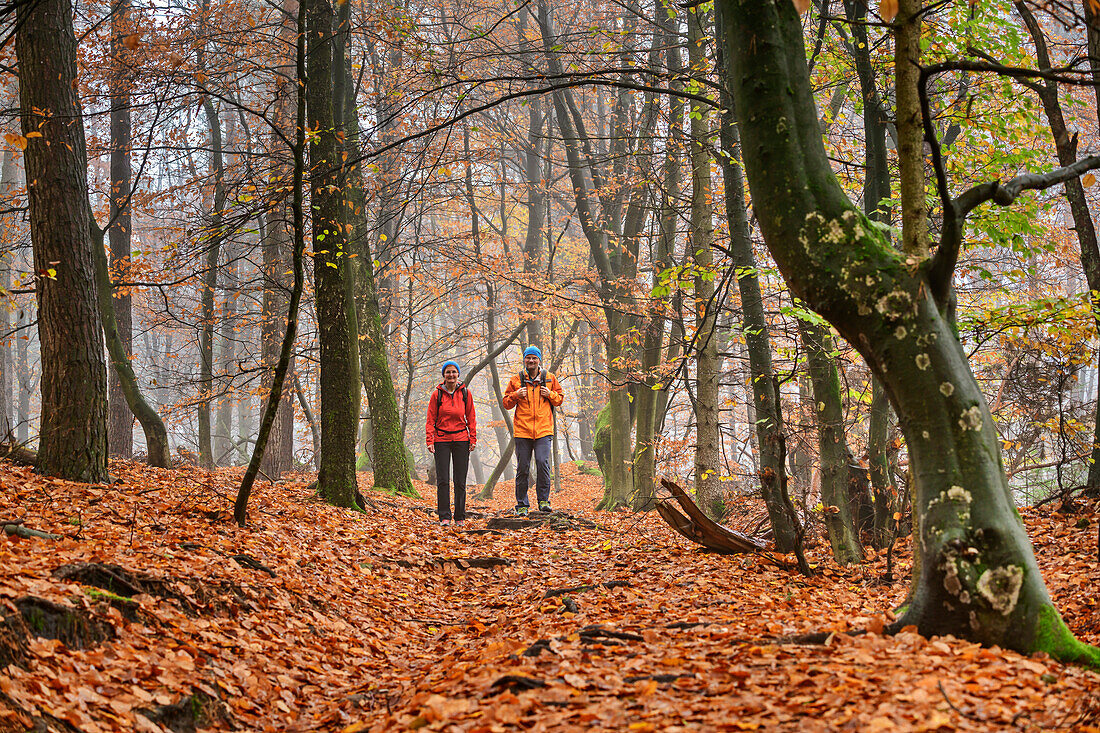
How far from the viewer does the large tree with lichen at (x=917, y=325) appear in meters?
3.36

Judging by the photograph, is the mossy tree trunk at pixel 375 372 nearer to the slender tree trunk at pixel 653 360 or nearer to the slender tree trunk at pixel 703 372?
the slender tree trunk at pixel 653 360

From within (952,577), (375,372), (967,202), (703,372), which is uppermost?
(967,202)

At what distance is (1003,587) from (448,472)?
7.72 m

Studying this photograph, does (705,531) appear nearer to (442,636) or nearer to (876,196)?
(442,636)

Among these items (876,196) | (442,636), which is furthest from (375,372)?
(876,196)

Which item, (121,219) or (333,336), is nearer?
(333,336)

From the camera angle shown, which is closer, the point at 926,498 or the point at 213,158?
the point at 926,498

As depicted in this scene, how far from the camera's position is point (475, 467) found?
3023 centimetres

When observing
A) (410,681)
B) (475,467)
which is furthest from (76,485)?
(475,467)

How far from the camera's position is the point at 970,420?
3.44 m

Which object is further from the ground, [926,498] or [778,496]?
[926,498]

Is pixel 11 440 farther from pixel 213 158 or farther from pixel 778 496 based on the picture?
pixel 213 158

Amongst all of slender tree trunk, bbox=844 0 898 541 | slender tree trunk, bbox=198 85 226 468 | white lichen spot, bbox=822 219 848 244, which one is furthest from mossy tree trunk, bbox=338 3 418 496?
white lichen spot, bbox=822 219 848 244

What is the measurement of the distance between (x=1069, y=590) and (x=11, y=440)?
364 inches
